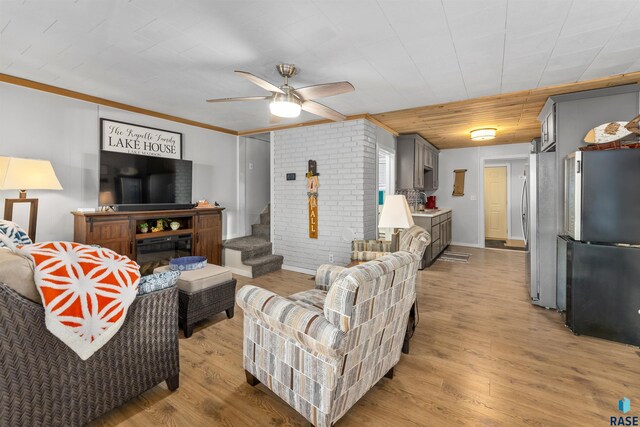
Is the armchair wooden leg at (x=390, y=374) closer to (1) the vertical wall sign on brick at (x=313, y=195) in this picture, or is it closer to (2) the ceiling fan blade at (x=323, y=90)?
(2) the ceiling fan blade at (x=323, y=90)

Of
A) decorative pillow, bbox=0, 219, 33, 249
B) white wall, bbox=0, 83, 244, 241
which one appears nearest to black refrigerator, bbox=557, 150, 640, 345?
decorative pillow, bbox=0, 219, 33, 249

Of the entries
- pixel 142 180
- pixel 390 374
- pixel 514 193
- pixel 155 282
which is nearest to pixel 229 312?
pixel 155 282

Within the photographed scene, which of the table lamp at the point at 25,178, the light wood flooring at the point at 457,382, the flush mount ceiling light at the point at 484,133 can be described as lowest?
the light wood flooring at the point at 457,382

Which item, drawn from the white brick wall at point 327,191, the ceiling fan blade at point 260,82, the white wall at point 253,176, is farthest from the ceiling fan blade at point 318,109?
the white wall at point 253,176

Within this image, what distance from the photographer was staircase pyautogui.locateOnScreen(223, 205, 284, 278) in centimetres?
441

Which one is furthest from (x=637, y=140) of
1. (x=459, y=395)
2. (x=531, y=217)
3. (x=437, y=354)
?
(x=459, y=395)

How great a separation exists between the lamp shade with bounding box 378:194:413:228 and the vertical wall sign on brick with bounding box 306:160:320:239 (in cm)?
194

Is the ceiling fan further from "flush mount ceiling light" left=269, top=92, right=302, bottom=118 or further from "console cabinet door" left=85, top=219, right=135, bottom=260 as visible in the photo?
"console cabinet door" left=85, top=219, right=135, bottom=260

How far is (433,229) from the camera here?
17.0 ft

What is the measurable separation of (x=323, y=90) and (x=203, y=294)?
2.08 m

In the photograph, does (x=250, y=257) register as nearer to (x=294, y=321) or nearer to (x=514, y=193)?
(x=294, y=321)

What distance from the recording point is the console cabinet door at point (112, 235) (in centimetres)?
326

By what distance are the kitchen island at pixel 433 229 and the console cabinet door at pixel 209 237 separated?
11.0ft

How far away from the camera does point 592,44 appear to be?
2.22m
